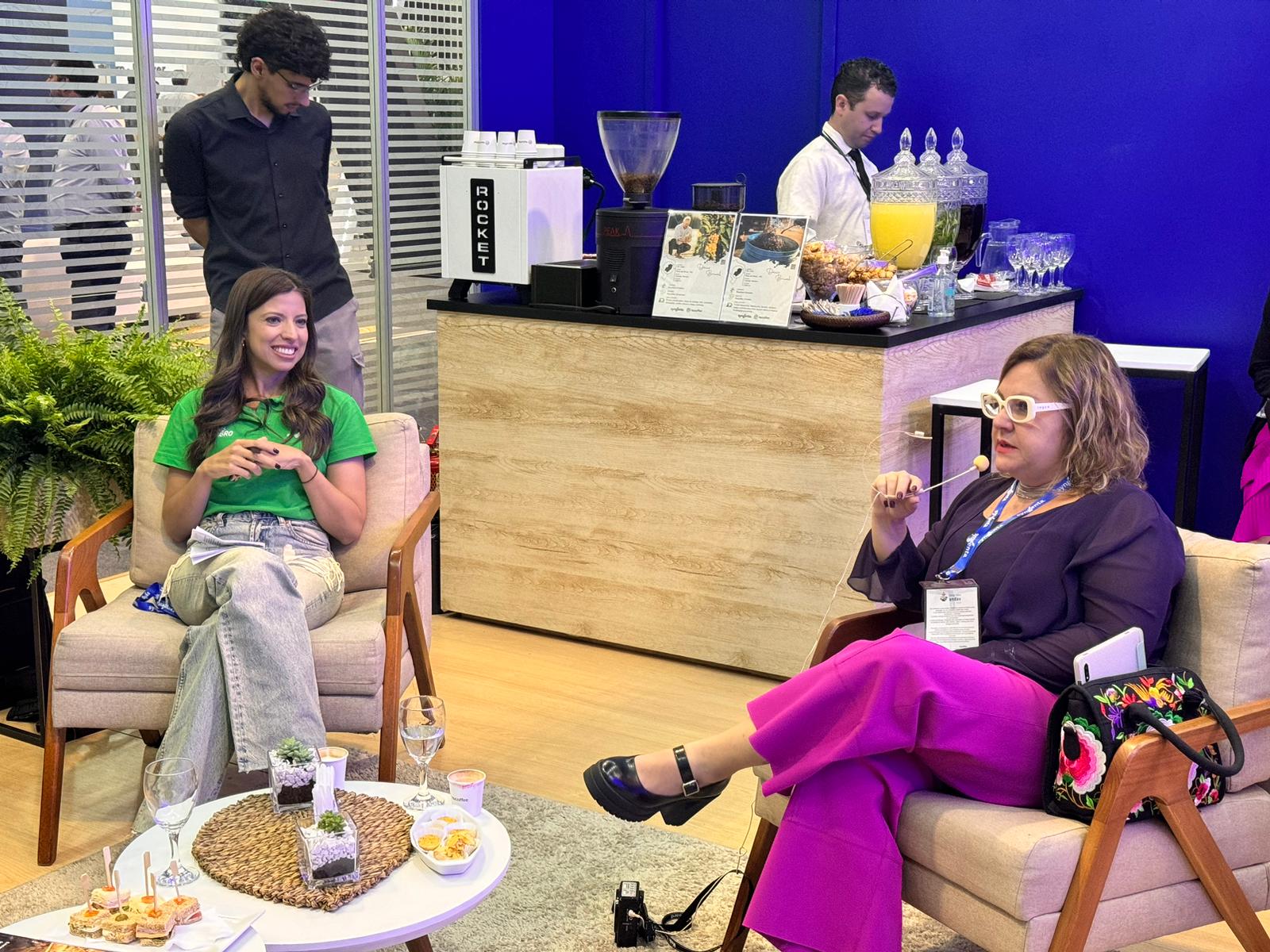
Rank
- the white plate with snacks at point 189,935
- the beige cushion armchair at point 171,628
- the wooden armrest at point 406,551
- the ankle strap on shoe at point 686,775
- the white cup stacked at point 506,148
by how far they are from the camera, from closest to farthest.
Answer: the white plate with snacks at point 189,935
the ankle strap on shoe at point 686,775
the beige cushion armchair at point 171,628
the wooden armrest at point 406,551
the white cup stacked at point 506,148

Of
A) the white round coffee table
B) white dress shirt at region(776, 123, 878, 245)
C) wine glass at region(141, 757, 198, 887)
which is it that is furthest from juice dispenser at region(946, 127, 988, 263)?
wine glass at region(141, 757, 198, 887)

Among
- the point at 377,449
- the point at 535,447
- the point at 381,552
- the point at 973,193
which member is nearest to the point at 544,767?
the point at 381,552

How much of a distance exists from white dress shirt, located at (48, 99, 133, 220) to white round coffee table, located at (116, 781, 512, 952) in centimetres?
289

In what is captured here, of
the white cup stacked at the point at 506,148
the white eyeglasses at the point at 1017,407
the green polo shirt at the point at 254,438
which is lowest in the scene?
the green polo shirt at the point at 254,438

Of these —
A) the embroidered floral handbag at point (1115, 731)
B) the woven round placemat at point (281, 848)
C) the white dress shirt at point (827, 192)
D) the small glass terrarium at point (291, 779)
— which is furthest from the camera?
the white dress shirt at point (827, 192)

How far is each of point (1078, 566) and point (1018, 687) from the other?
250 millimetres

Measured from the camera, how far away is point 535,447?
162 inches

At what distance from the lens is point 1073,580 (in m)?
2.36

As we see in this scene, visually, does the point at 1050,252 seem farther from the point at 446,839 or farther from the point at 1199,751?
the point at 446,839

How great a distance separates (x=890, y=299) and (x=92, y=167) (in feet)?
8.50

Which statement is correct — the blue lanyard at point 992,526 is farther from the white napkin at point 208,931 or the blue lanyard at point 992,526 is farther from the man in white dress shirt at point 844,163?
the man in white dress shirt at point 844,163

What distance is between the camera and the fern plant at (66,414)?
313cm

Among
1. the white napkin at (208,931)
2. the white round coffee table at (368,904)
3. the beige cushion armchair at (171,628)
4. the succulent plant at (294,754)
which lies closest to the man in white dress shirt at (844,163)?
the beige cushion armchair at (171,628)

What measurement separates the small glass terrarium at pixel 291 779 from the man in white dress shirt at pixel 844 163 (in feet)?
10.3
